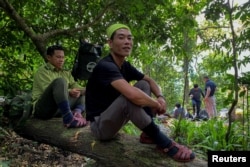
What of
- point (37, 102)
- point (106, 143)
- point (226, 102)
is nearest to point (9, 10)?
point (37, 102)

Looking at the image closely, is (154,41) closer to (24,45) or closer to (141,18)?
(141,18)

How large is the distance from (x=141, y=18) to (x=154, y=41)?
588mm

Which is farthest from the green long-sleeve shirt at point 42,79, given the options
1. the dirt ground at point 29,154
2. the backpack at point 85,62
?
the dirt ground at point 29,154

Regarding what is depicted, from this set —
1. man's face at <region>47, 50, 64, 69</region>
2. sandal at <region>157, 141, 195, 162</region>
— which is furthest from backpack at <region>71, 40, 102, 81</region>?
sandal at <region>157, 141, 195, 162</region>

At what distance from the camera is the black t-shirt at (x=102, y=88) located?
10.4 feet

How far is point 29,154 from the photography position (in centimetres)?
455

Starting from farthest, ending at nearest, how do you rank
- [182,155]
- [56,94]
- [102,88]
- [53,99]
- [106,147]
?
[53,99] < [56,94] < [106,147] < [102,88] < [182,155]

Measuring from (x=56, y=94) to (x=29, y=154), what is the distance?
1.11 m

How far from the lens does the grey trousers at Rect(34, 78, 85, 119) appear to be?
4.14 metres

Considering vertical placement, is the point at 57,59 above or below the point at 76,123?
above

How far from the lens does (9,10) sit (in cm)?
589

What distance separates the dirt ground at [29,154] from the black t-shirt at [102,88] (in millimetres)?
940

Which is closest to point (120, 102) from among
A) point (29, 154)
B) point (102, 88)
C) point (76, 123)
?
point (102, 88)

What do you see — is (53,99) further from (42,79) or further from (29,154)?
(29,154)
